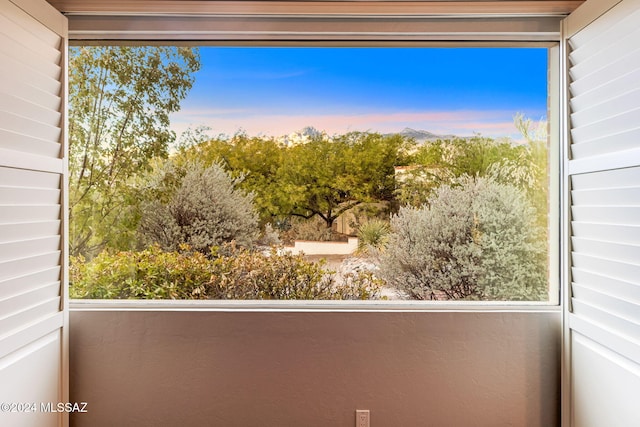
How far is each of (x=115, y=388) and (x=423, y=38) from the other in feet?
7.67

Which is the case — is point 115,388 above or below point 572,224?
below

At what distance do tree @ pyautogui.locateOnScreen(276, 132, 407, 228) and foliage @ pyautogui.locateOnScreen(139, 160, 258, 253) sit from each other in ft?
0.75

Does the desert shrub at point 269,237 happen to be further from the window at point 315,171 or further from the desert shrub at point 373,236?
the desert shrub at point 373,236

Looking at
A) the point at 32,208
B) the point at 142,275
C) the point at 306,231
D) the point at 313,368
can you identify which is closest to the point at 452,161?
the point at 306,231

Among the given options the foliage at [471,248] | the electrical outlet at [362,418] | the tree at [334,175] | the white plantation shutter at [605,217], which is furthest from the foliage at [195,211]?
the white plantation shutter at [605,217]

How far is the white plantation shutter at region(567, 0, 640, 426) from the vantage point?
1455 millimetres

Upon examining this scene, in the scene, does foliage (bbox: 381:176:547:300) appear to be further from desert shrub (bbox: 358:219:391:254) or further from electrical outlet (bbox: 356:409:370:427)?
electrical outlet (bbox: 356:409:370:427)

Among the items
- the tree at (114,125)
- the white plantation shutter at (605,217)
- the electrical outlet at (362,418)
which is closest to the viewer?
the white plantation shutter at (605,217)

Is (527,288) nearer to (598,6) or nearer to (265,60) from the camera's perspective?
(598,6)

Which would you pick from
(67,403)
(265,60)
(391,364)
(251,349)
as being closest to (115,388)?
(67,403)

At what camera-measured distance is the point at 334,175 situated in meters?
2.03

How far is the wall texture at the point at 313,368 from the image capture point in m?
1.89

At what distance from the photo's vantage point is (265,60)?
2008 millimetres

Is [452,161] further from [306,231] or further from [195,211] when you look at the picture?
[195,211]
